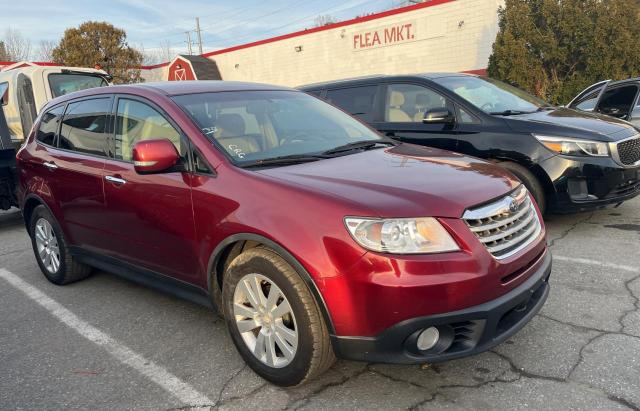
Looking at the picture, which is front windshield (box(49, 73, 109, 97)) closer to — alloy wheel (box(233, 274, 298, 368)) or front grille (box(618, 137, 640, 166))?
alloy wheel (box(233, 274, 298, 368))

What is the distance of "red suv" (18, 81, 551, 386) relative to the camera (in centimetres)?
239

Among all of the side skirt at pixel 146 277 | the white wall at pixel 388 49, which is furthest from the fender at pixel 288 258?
the white wall at pixel 388 49

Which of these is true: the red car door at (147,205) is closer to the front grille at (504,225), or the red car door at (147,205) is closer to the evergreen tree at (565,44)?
the front grille at (504,225)

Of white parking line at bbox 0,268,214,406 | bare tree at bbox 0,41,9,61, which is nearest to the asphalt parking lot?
white parking line at bbox 0,268,214,406

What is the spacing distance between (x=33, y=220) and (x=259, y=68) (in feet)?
74.7

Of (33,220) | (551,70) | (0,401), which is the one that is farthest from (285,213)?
→ (551,70)

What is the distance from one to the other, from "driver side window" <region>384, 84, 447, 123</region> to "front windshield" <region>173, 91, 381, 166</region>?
208 cm

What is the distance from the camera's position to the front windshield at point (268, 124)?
3229 millimetres

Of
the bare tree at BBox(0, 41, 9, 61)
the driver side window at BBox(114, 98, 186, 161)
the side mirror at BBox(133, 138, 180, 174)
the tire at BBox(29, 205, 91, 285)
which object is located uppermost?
the bare tree at BBox(0, 41, 9, 61)

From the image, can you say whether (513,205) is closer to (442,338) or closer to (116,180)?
(442,338)

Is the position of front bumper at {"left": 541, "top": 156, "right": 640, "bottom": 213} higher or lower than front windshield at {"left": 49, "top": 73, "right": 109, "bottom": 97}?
lower

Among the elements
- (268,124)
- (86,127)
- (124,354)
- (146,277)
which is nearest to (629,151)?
(268,124)

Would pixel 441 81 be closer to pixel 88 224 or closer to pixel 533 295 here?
pixel 533 295

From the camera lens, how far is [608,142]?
196 inches
